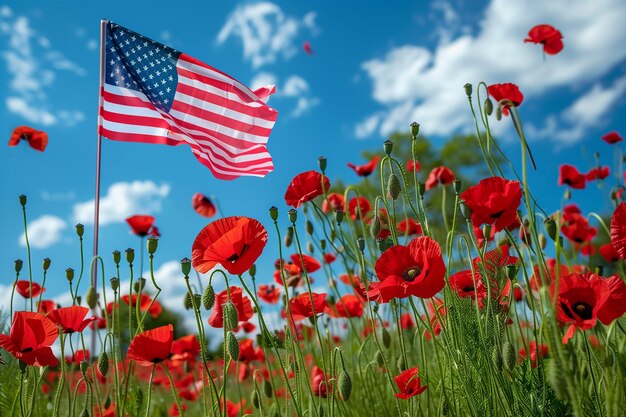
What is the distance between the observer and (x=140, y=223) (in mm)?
3250

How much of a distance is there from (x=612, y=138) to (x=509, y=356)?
3.93 meters

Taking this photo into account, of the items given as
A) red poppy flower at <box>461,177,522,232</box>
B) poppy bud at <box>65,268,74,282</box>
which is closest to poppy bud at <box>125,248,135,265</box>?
poppy bud at <box>65,268,74,282</box>

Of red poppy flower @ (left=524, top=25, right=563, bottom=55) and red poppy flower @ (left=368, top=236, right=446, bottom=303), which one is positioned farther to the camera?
red poppy flower @ (left=524, top=25, right=563, bottom=55)

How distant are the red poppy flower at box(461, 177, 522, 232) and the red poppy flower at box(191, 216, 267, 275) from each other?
1.92ft

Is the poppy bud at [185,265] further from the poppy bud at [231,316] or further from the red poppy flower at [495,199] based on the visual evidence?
the red poppy flower at [495,199]

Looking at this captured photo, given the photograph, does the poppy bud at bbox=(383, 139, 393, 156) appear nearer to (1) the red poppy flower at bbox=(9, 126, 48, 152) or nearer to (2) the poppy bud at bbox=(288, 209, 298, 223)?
(2) the poppy bud at bbox=(288, 209, 298, 223)

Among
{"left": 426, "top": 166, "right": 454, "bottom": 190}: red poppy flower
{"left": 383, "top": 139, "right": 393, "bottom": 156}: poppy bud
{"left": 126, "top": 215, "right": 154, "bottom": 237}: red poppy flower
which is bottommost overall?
→ {"left": 383, "top": 139, "right": 393, "bottom": 156}: poppy bud

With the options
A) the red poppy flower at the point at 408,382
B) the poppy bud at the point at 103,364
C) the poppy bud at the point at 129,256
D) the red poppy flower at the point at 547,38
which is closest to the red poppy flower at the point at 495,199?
the red poppy flower at the point at 408,382

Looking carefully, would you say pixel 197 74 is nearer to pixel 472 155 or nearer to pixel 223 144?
pixel 223 144

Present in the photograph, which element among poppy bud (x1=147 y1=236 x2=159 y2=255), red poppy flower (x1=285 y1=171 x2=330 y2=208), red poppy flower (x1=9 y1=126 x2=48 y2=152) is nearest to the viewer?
poppy bud (x1=147 y1=236 x2=159 y2=255)

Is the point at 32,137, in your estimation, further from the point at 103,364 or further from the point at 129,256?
the point at 103,364

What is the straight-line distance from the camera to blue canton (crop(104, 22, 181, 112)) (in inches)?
150

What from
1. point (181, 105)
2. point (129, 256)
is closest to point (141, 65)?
point (181, 105)

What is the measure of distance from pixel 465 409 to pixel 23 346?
1386 millimetres
